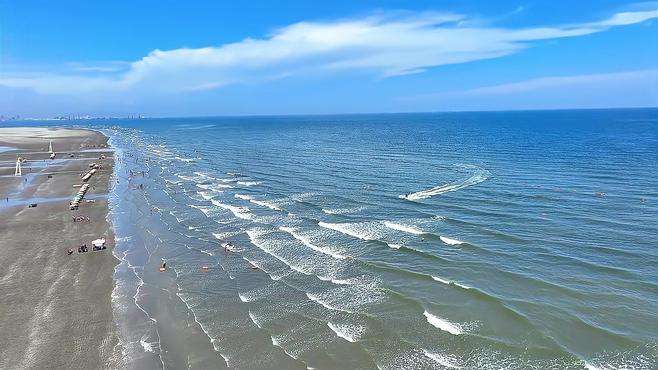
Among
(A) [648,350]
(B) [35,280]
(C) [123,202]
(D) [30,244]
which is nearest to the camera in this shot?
(A) [648,350]

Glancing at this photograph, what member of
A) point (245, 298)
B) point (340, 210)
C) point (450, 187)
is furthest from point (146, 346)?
point (450, 187)

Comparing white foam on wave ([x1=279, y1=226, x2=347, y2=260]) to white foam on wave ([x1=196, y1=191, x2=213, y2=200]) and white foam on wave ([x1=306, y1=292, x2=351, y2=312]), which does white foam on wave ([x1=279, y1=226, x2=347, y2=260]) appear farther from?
white foam on wave ([x1=196, y1=191, x2=213, y2=200])

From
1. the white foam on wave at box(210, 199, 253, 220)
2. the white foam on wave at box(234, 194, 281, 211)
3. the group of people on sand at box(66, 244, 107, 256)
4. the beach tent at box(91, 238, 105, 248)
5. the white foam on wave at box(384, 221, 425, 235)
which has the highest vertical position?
the white foam on wave at box(384, 221, 425, 235)

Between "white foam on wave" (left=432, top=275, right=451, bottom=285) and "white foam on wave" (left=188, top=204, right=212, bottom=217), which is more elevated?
"white foam on wave" (left=188, top=204, right=212, bottom=217)

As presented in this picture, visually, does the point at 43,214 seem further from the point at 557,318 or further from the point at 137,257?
the point at 557,318

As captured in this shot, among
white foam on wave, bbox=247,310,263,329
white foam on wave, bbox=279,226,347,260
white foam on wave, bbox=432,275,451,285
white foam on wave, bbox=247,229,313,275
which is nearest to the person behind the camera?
white foam on wave, bbox=247,310,263,329

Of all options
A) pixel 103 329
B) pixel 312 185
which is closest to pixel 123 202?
pixel 312 185

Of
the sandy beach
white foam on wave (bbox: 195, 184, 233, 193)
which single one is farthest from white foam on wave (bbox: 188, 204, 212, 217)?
white foam on wave (bbox: 195, 184, 233, 193)

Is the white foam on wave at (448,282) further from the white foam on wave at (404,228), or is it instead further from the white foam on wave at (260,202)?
the white foam on wave at (260,202)
